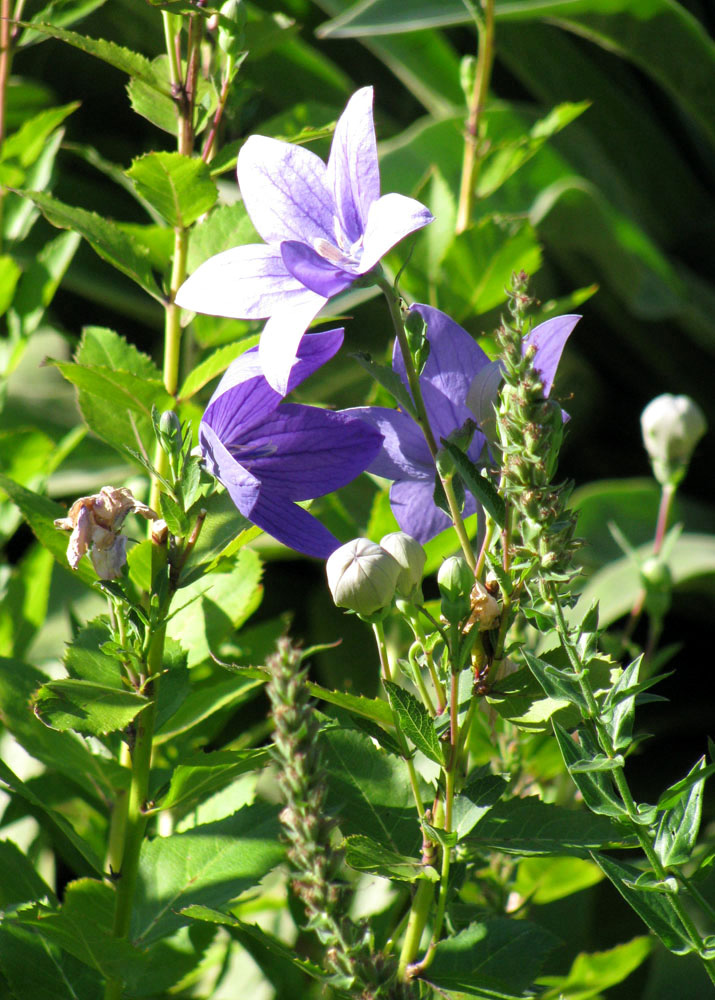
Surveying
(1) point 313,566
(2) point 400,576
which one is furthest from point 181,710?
(1) point 313,566

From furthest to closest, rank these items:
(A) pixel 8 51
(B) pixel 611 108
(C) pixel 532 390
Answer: (B) pixel 611 108, (A) pixel 8 51, (C) pixel 532 390

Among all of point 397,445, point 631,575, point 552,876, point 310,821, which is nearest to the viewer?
point 310,821

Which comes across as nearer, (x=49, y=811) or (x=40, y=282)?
(x=49, y=811)

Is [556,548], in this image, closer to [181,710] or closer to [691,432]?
[181,710]

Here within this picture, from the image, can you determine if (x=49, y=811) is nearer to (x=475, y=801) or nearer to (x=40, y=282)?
(x=475, y=801)

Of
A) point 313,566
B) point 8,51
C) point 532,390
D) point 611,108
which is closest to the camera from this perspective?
point 532,390

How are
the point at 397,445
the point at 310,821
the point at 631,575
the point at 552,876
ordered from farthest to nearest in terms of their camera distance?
the point at 631,575 → the point at 552,876 → the point at 397,445 → the point at 310,821

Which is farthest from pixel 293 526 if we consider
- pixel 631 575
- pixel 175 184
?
pixel 631 575
